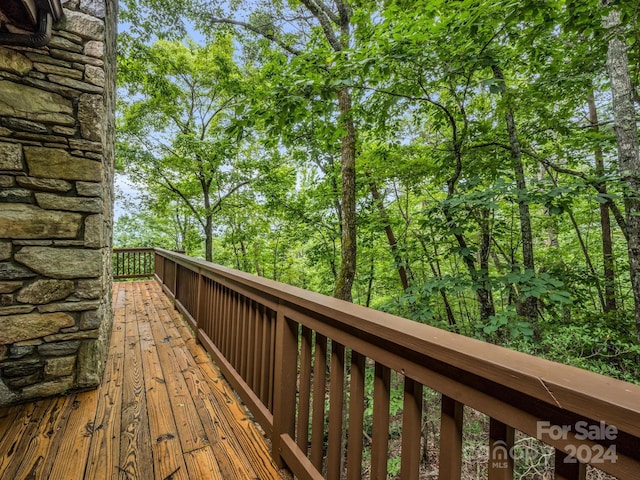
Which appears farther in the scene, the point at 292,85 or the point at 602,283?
the point at 602,283

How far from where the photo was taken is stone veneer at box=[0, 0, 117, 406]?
197 centimetres

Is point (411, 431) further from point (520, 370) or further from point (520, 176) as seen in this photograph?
point (520, 176)

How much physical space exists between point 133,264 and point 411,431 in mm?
8443

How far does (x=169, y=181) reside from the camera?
8641 millimetres

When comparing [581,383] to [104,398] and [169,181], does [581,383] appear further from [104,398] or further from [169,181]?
[169,181]

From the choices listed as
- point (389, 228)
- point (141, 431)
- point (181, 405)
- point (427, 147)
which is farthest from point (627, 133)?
point (141, 431)

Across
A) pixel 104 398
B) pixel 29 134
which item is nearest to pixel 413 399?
pixel 104 398

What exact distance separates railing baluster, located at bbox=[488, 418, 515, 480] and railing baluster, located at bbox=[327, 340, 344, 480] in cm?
59

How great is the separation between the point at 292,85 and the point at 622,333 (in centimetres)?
486

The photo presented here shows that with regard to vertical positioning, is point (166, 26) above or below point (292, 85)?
above

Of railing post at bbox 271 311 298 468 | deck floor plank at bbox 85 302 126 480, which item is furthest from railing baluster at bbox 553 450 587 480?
deck floor plank at bbox 85 302 126 480

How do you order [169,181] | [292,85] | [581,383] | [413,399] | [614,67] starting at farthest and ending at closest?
[169,181], [614,67], [292,85], [413,399], [581,383]

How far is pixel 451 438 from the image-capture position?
74cm

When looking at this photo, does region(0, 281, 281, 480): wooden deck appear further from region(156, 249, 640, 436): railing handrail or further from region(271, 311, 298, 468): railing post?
region(156, 249, 640, 436): railing handrail
